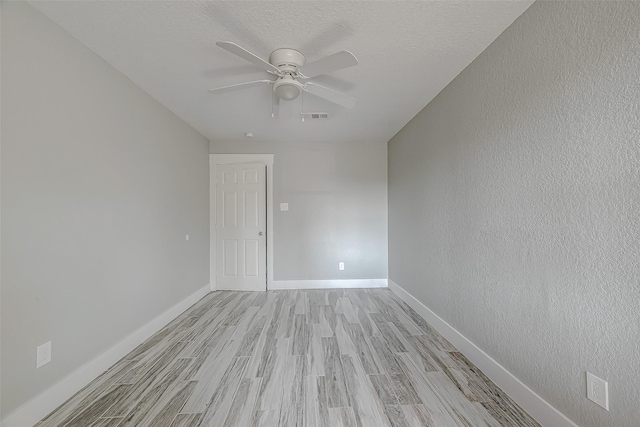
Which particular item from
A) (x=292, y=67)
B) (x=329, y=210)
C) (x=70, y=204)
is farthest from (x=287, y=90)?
(x=329, y=210)

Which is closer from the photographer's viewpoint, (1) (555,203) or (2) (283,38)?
(1) (555,203)

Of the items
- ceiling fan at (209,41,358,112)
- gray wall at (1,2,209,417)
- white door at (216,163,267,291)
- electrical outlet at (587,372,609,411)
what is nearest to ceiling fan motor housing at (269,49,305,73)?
ceiling fan at (209,41,358,112)

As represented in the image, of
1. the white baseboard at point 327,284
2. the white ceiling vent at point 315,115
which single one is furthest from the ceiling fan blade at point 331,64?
the white baseboard at point 327,284

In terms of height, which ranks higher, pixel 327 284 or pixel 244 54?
pixel 244 54

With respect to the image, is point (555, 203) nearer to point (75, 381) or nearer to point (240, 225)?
point (75, 381)

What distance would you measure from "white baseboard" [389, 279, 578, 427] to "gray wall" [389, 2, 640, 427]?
1.8 inches

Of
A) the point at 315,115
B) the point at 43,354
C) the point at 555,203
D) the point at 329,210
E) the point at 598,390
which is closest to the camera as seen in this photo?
the point at 598,390

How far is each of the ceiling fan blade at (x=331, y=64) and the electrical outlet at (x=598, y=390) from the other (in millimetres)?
1958

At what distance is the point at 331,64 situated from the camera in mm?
1666

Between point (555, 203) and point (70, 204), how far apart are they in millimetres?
2859

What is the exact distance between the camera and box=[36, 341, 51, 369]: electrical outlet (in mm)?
1513

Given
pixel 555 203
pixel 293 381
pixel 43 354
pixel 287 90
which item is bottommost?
pixel 293 381

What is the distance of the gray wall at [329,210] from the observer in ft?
13.9

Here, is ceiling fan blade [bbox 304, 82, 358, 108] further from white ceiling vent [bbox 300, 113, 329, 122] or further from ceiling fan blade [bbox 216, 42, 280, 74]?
white ceiling vent [bbox 300, 113, 329, 122]
